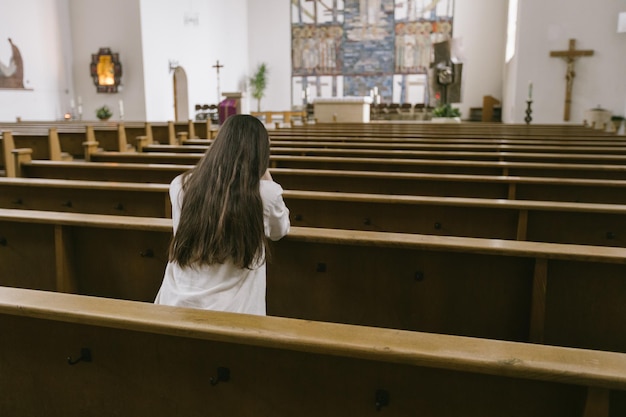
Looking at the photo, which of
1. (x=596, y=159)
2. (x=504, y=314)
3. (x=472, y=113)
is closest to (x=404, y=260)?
(x=504, y=314)

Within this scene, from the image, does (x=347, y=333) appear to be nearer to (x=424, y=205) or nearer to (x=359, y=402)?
(x=359, y=402)

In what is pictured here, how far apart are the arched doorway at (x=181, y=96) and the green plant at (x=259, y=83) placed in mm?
4212

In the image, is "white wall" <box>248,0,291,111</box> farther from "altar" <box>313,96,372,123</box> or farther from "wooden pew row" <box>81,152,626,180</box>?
"wooden pew row" <box>81,152,626,180</box>

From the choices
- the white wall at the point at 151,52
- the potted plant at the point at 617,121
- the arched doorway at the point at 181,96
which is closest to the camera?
the white wall at the point at 151,52

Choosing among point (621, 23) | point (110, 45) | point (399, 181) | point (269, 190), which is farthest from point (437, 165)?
point (110, 45)

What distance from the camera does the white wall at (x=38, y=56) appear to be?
10.9 meters

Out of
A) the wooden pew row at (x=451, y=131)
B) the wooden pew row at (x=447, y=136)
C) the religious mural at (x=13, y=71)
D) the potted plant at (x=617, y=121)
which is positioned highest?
the religious mural at (x=13, y=71)

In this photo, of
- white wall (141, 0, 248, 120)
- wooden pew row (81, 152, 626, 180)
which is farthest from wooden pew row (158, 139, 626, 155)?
white wall (141, 0, 248, 120)

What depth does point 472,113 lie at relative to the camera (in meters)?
18.1

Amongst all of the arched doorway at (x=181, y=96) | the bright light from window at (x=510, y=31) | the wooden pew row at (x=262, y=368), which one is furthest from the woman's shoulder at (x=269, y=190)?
the bright light from window at (x=510, y=31)

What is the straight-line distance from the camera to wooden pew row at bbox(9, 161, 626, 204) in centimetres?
336

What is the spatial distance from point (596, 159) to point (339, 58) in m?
15.4

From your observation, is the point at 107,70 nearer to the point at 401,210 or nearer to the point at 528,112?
the point at 528,112

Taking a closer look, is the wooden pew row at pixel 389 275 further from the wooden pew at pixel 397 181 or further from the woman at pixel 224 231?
the wooden pew at pixel 397 181
